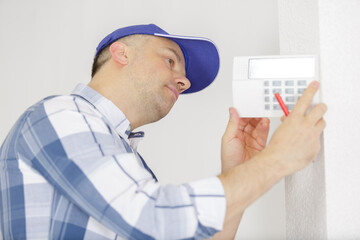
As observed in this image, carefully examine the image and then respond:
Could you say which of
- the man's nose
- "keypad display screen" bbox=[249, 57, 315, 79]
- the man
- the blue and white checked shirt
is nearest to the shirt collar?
the man

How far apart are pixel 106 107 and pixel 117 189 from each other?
388 mm

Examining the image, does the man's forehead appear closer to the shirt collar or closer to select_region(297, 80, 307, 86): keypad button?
the shirt collar

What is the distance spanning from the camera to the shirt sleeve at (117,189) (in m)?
0.70

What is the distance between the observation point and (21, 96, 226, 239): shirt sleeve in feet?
2.31

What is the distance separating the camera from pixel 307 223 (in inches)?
37.6

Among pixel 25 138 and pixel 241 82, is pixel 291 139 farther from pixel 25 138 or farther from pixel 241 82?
A: pixel 25 138

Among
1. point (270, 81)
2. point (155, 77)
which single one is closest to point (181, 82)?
point (155, 77)

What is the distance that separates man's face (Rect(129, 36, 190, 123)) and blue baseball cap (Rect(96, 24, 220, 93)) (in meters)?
0.04

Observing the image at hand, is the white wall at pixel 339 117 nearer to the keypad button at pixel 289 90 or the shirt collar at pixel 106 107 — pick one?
the keypad button at pixel 289 90

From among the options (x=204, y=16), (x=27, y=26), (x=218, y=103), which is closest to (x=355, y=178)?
(x=218, y=103)

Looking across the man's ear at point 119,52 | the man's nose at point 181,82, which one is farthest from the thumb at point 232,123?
the man's ear at point 119,52

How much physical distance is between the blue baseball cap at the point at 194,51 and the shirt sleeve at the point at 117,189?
1.71ft

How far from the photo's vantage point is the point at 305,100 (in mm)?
809

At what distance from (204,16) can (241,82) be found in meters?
0.85
